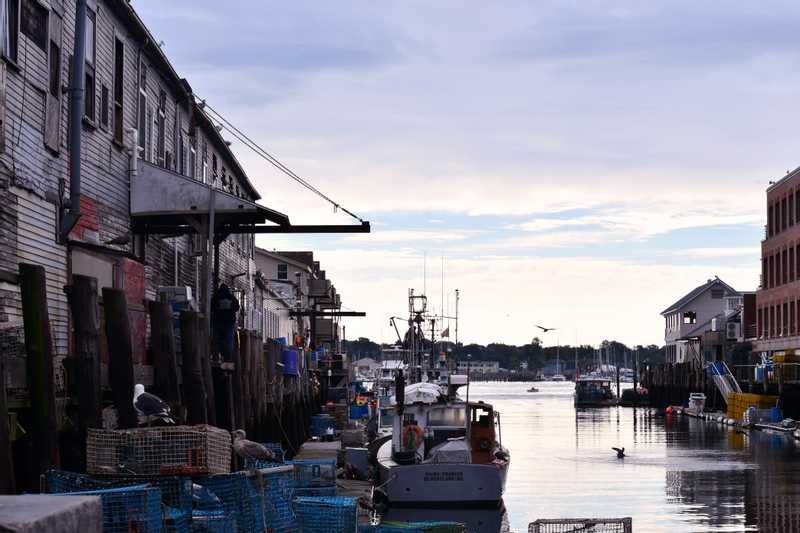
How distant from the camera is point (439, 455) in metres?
29.7

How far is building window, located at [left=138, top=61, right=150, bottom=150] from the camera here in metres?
27.3

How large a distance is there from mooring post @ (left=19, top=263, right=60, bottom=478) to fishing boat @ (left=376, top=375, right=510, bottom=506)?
46.7 ft

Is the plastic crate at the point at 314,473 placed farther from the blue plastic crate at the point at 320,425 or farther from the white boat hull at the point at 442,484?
the blue plastic crate at the point at 320,425

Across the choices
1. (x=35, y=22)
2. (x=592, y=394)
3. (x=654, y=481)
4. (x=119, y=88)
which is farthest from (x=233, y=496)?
(x=592, y=394)

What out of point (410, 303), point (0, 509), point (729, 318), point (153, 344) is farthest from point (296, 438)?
point (729, 318)

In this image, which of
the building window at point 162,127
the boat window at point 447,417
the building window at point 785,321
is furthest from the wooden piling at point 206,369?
the building window at point 785,321

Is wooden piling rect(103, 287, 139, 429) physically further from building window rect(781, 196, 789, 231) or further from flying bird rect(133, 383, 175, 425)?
building window rect(781, 196, 789, 231)

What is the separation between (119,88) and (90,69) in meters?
2.42

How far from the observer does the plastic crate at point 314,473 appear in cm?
2126

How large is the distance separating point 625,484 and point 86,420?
2706 cm

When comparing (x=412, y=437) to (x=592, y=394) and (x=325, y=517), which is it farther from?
(x=592, y=394)

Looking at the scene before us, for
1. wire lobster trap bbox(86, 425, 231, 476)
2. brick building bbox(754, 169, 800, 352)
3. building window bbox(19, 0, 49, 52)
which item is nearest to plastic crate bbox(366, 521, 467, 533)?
wire lobster trap bbox(86, 425, 231, 476)

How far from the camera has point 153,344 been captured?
2030cm

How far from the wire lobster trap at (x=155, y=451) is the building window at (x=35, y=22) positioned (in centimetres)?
803
